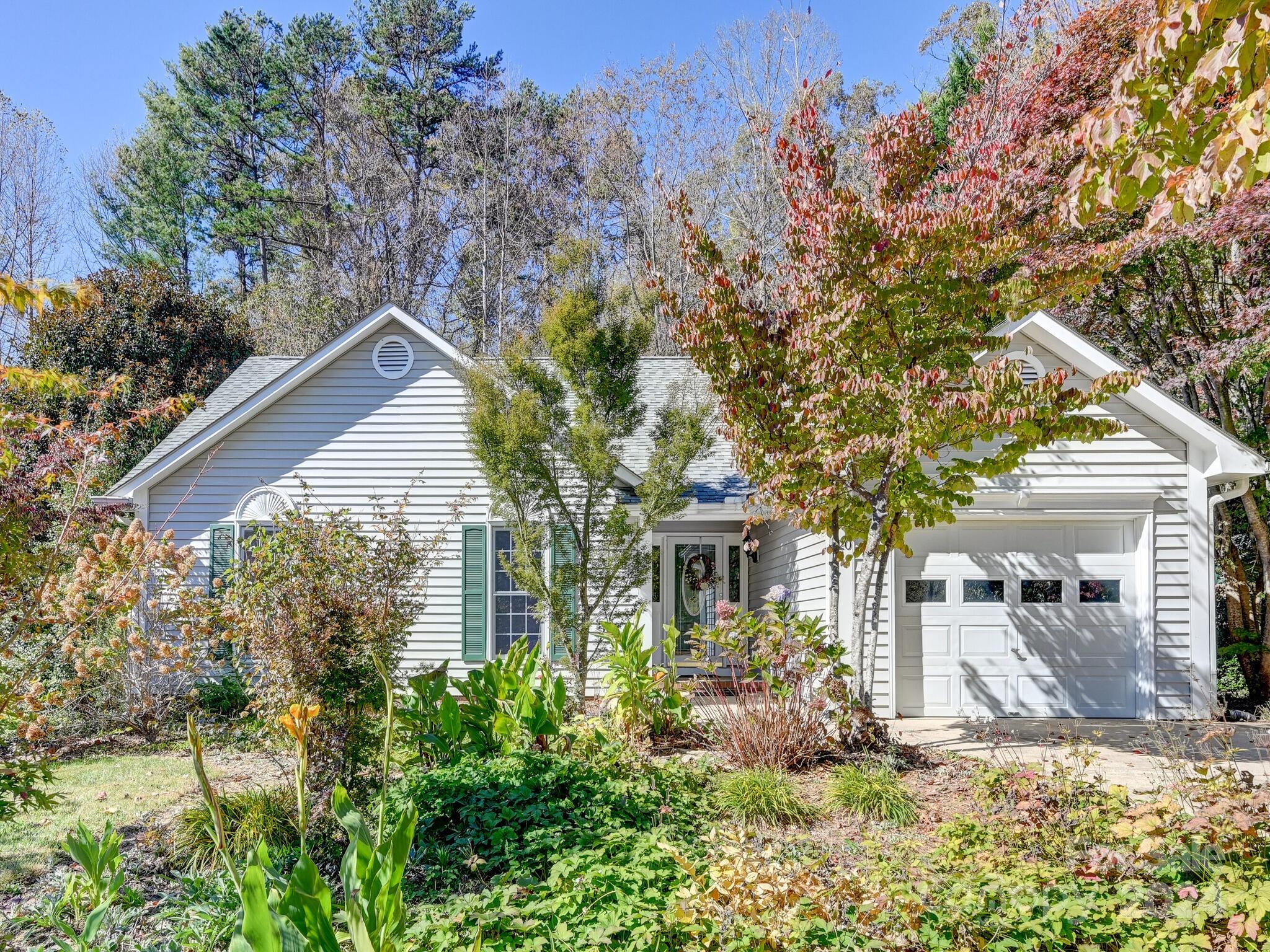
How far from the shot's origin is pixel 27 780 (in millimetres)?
4664

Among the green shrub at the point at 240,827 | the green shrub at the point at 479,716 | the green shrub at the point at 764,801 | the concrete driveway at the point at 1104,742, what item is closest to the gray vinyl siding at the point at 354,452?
the green shrub at the point at 479,716

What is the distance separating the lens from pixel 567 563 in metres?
9.57

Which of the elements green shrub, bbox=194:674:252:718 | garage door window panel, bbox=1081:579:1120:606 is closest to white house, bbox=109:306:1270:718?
garage door window panel, bbox=1081:579:1120:606

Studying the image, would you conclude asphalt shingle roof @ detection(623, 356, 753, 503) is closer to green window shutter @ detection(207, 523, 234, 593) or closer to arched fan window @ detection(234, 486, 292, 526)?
arched fan window @ detection(234, 486, 292, 526)

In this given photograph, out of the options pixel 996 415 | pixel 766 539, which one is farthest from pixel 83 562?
pixel 766 539

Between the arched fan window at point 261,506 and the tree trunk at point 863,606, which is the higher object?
the arched fan window at point 261,506

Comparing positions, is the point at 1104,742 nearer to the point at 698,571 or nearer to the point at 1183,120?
the point at 698,571

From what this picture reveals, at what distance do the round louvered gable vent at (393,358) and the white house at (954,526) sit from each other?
18 mm

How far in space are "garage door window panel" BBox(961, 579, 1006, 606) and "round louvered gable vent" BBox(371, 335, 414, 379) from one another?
7229 millimetres

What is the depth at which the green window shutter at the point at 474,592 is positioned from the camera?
1103 centimetres

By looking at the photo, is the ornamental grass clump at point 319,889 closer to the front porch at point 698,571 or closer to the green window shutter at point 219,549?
the green window shutter at point 219,549

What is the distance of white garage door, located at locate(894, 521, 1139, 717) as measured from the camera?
999 centimetres

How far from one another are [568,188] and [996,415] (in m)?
18.8

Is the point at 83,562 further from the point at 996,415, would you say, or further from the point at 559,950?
the point at 996,415
